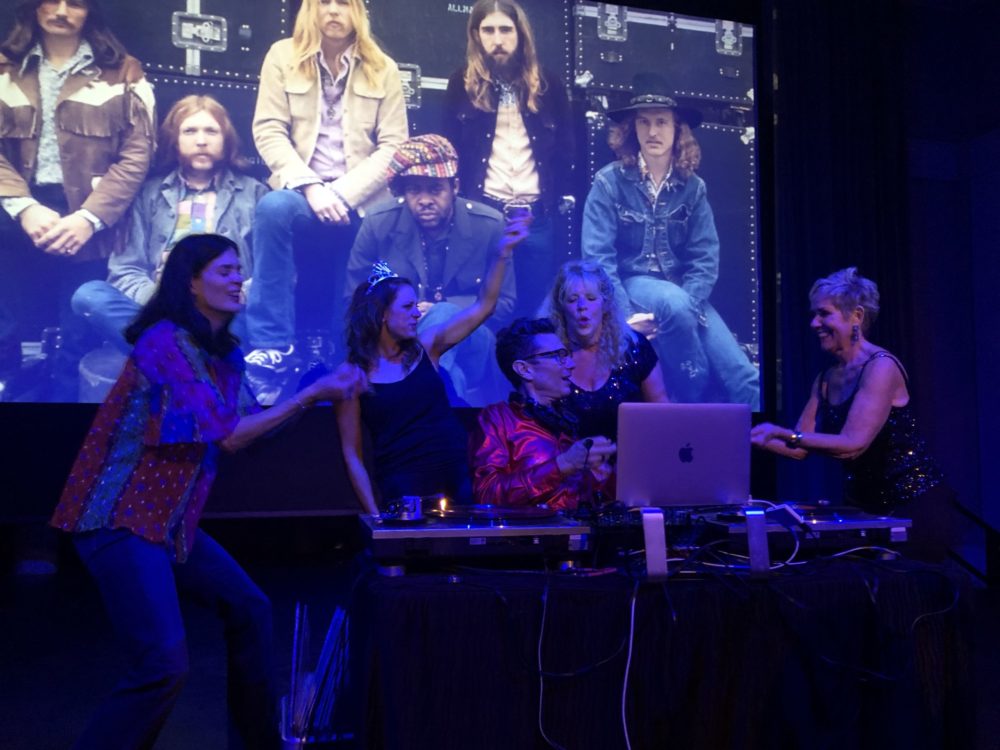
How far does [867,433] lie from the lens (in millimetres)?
2223

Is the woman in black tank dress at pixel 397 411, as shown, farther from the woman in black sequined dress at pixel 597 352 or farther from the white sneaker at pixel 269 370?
the white sneaker at pixel 269 370

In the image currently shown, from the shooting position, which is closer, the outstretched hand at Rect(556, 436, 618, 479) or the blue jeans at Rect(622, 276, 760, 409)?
the outstretched hand at Rect(556, 436, 618, 479)

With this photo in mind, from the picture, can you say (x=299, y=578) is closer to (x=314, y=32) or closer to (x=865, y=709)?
(x=314, y=32)

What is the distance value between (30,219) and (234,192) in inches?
40.1

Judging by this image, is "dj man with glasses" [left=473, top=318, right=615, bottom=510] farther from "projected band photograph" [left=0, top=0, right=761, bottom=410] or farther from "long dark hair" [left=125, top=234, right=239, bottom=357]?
"projected band photograph" [left=0, top=0, right=761, bottom=410]

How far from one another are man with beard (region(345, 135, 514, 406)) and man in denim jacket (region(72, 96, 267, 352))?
68 centimetres

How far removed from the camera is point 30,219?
168 inches

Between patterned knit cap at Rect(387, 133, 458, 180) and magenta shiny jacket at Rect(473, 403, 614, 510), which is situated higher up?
patterned knit cap at Rect(387, 133, 458, 180)

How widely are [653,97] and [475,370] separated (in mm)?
2107

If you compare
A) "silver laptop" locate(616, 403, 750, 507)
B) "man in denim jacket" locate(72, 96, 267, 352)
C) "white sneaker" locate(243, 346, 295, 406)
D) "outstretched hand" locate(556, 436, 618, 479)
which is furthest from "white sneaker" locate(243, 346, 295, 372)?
"silver laptop" locate(616, 403, 750, 507)

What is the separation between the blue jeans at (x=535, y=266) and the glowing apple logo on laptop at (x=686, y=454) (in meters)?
3.19

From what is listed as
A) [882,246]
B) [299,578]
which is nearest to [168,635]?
[299,578]

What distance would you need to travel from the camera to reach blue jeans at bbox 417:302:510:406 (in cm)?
476

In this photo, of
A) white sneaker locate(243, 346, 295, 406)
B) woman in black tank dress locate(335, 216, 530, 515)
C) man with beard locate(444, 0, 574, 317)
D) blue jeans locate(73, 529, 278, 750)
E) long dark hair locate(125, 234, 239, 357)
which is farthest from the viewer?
man with beard locate(444, 0, 574, 317)
